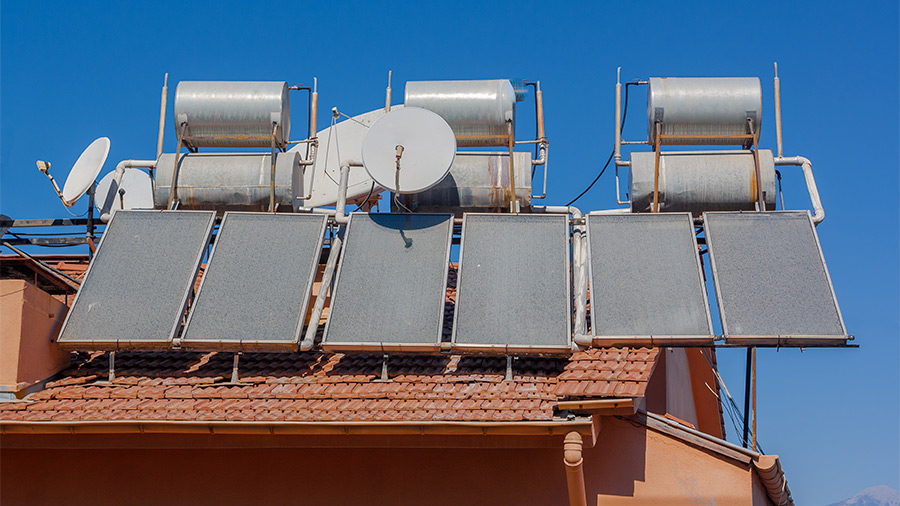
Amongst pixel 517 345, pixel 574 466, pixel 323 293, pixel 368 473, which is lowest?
pixel 368 473

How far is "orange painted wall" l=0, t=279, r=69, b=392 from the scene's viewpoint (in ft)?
35.0

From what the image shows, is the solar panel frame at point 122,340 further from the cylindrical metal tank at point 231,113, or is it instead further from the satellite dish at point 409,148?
the satellite dish at point 409,148

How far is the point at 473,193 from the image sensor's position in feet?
→ 41.8

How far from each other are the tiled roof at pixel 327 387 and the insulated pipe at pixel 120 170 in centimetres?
295

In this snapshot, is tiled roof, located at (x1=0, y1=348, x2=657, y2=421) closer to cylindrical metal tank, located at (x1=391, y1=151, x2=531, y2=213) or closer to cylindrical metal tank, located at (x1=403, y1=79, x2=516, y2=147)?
cylindrical metal tank, located at (x1=391, y1=151, x2=531, y2=213)

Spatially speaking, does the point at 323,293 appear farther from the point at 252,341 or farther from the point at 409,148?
the point at 409,148

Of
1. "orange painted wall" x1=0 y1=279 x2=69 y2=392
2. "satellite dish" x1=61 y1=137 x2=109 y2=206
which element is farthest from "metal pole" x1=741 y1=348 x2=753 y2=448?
"satellite dish" x1=61 y1=137 x2=109 y2=206

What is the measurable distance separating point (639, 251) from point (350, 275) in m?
3.05

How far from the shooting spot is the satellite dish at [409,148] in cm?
1194

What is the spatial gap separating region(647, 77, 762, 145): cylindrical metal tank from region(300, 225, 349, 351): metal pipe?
3.89 metres

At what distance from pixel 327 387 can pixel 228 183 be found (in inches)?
142

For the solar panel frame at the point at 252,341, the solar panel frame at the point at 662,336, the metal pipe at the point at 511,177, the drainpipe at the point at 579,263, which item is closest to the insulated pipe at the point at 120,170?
the solar panel frame at the point at 252,341

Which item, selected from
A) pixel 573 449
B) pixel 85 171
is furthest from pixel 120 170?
pixel 573 449

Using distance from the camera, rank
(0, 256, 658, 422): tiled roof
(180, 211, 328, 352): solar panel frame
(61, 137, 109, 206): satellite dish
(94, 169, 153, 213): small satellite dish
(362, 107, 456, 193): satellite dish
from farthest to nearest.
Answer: (94, 169, 153, 213): small satellite dish → (61, 137, 109, 206): satellite dish → (362, 107, 456, 193): satellite dish → (180, 211, 328, 352): solar panel frame → (0, 256, 658, 422): tiled roof
